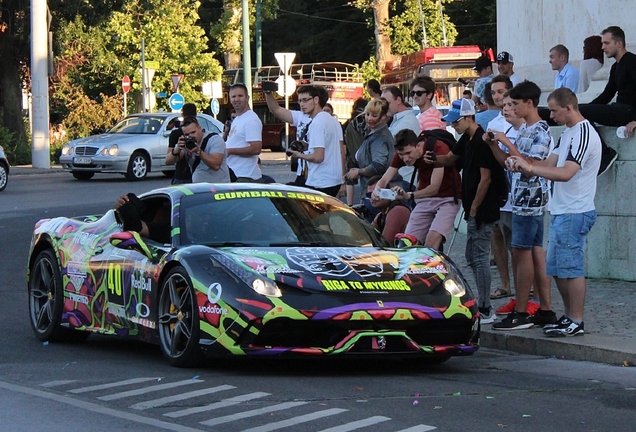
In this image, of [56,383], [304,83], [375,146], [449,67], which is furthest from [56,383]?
[304,83]

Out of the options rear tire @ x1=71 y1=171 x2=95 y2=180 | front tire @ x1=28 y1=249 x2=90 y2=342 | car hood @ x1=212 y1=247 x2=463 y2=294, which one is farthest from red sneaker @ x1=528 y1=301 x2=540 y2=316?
rear tire @ x1=71 y1=171 x2=95 y2=180

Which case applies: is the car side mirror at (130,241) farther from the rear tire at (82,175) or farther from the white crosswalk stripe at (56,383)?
the rear tire at (82,175)

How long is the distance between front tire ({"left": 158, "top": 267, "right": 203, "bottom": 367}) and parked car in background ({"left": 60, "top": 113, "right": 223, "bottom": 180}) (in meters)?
22.5

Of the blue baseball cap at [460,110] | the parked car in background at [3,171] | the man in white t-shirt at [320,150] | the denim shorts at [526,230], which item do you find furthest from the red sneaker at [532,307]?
the parked car in background at [3,171]

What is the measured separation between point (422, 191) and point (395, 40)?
5580cm

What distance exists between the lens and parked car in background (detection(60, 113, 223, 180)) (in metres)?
31.8

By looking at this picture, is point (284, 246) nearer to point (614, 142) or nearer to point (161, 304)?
point (161, 304)

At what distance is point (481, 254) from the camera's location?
10.7 m

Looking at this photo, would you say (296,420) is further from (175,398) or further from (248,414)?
(175,398)

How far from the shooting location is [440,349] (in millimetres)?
8555

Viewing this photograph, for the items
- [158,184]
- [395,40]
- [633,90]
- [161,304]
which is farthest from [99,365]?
[395,40]

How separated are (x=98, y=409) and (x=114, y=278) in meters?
2.44

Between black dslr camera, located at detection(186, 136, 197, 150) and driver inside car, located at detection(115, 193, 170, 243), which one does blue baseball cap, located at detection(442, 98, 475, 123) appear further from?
black dslr camera, located at detection(186, 136, 197, 150)

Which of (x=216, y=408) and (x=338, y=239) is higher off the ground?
Answer: (x=338, y=239)
